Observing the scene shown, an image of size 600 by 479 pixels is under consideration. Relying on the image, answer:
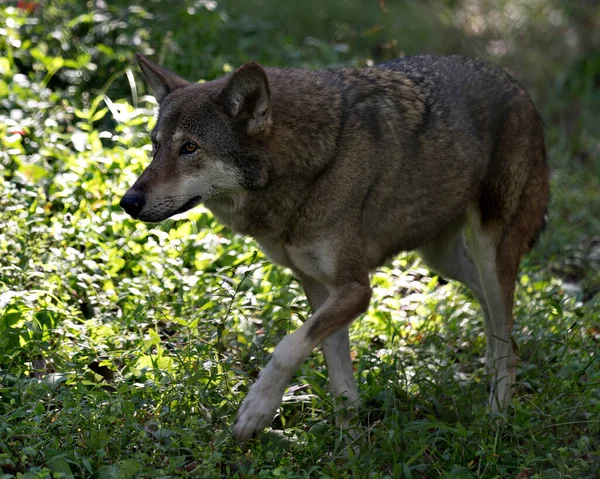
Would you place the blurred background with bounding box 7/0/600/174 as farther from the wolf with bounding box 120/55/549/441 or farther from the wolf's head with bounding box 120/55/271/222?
the wolf's head with bounding box 120/55/271/222

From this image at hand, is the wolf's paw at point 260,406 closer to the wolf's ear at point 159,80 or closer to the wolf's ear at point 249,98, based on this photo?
the wolf's ear at point 249,98

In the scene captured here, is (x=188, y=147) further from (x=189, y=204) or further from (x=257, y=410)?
(x=257, y=410)

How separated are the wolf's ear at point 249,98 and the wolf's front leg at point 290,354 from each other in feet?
3.11

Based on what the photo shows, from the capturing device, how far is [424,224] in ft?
17.0

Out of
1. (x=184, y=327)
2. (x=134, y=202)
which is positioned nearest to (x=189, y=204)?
(x=134, y=202)

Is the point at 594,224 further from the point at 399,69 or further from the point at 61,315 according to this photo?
the point at 61,315

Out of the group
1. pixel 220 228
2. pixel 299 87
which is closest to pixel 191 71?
pixel 220 228

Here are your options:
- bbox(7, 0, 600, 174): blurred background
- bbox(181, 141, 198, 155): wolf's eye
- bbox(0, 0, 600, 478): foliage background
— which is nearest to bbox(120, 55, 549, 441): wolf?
bbox(181, 141, 198, 155): wolf's eye

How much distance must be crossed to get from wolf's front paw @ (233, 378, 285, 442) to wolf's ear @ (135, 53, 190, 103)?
→ 1803 millimetres

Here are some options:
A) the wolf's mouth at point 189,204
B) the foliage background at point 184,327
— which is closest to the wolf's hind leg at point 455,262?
the foliage background at point 184,327

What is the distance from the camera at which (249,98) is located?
4469mm

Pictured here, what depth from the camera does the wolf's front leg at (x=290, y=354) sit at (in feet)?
13.5

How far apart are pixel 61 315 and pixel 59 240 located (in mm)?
732

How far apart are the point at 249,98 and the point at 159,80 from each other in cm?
76
